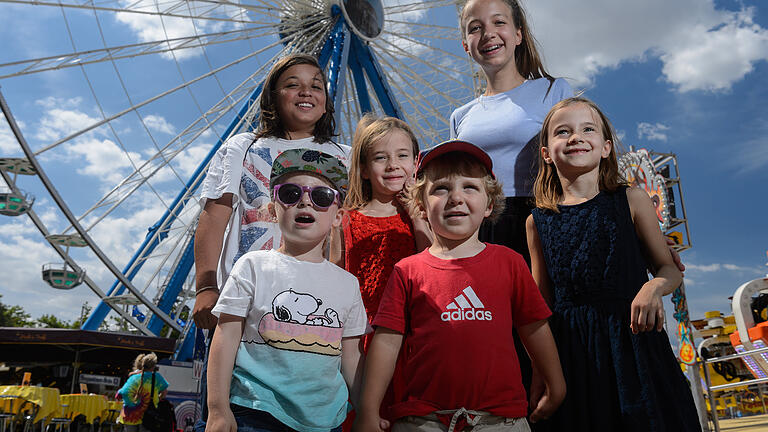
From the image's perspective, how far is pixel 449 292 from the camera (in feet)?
5.24

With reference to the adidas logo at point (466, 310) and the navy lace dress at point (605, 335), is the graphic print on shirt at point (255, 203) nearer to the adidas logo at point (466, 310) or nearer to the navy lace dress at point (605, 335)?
the adidas logo at point (466, 310)

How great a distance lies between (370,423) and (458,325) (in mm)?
371

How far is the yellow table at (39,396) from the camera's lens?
8.73m

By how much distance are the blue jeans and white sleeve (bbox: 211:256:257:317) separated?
0.27 meters

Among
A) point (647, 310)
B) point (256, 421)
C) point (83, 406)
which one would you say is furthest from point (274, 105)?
point (83, 406)

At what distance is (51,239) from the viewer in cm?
1136

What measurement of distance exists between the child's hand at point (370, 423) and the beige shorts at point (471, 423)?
45 millimetres

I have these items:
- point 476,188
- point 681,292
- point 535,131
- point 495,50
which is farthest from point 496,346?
point 681,292

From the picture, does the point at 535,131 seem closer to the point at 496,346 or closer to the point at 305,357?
the point at 496,346

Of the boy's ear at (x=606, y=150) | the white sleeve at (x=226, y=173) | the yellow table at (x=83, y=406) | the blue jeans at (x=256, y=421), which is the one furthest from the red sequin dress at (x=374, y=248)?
the yellow table at (x=83, y=406)

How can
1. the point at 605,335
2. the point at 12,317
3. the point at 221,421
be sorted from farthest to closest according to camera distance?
the point at 12,317 → the point at 605,335 → the point at 221,421

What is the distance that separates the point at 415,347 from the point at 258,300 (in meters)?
0.49

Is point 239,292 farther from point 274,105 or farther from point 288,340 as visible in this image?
point 274,105

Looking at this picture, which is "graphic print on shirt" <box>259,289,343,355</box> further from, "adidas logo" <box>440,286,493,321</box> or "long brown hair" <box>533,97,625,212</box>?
"long brown hair" <box>533,97,625,212</box>
